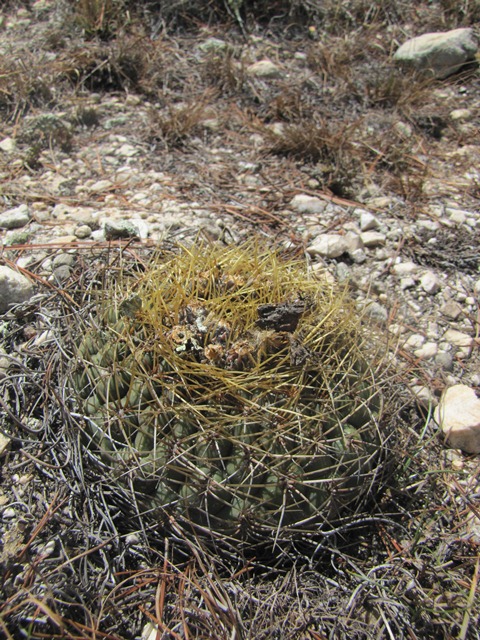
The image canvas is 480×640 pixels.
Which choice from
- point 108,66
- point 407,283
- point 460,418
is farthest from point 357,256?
point 108,66

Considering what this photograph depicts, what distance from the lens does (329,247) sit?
3.36 meters

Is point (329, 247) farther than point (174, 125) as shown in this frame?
No

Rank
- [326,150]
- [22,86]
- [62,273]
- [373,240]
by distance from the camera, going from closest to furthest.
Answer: [62,273]
[373,240]
[326,150]
[22,86]

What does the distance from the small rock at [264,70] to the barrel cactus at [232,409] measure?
329cm

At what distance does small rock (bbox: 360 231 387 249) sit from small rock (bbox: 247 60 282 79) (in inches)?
82.3

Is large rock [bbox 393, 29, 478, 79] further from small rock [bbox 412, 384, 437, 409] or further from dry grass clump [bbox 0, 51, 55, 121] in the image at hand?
small rock [bbox 412, 384, 437, 409]

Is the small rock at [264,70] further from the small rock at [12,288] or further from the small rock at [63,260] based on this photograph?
the small rock at [12,288]

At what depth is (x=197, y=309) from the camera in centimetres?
195

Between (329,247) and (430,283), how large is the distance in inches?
24.6

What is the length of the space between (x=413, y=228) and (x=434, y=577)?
7.39 feet

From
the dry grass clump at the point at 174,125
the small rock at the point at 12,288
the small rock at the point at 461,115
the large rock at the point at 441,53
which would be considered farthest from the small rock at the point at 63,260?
the large rock at the point at 441,53

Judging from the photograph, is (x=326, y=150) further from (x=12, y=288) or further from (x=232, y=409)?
(x=232, y=409)

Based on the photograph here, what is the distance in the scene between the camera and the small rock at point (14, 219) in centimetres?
338

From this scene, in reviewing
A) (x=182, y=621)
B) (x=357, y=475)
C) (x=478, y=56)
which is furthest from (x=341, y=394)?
(x=478, y=56)
